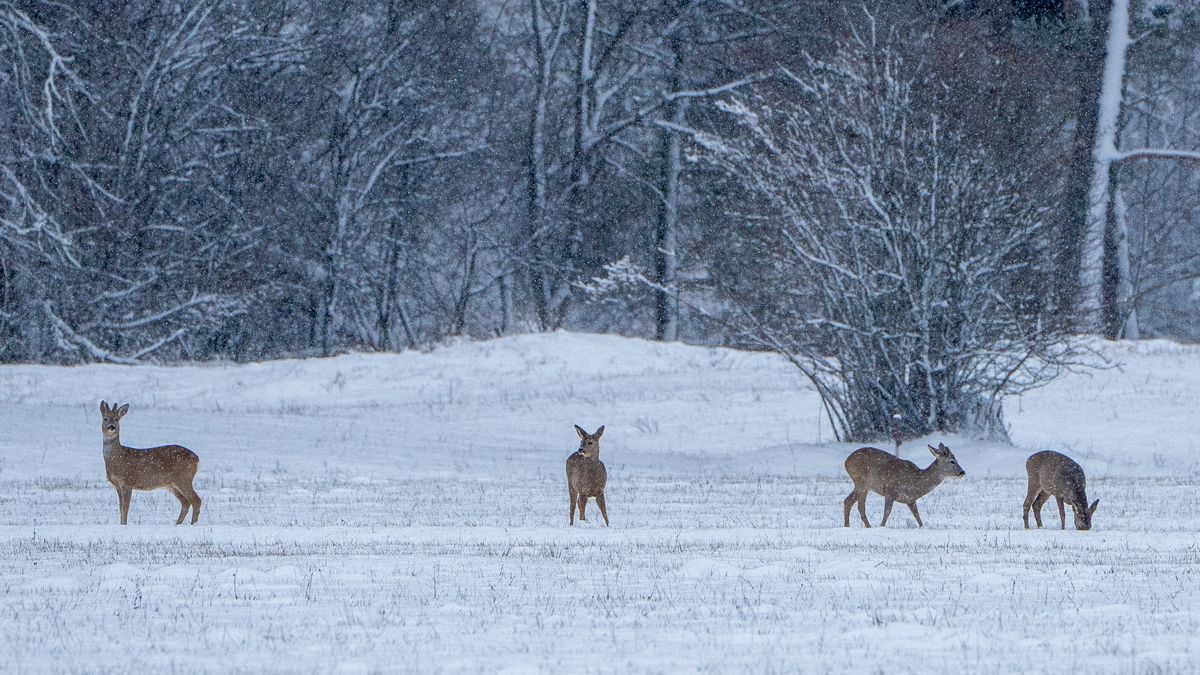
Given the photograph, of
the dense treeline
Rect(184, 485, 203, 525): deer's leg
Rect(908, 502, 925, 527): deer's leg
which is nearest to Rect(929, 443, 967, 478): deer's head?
Rect(908, 502, 925, 527): deer's leg

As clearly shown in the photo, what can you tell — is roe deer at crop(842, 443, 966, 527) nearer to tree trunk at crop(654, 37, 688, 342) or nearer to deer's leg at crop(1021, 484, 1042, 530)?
deer's leg at crop(1021, 484, 1042, 530)

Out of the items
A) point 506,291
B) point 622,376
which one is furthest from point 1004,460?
point 506,291

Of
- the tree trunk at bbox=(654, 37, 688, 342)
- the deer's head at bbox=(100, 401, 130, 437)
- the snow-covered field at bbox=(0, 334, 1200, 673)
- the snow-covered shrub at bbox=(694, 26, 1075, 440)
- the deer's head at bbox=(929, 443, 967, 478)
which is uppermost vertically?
the tree trunk at bbox=(654, 37, 688, 342)

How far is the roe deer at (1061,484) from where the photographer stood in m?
14.2

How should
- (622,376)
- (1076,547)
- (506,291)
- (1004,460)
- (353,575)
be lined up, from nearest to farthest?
1. (353,575)
2. (1076,547)
3. (1004,460)
4. (622,376)
5. (506,291)

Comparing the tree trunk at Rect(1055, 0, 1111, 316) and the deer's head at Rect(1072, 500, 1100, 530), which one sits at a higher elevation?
the tree trunk at Rect(1055, 0, 1111, 316)

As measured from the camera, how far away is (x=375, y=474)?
70.3 feet

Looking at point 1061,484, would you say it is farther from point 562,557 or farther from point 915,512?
point 562,557

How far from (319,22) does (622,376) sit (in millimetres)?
13278

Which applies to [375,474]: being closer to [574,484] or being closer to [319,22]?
[574,484]

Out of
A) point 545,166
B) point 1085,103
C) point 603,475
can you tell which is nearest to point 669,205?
point 545,166

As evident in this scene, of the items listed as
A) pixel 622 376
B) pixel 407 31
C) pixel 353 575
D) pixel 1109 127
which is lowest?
pixel 353 575

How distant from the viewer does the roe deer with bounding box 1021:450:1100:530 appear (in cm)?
1423

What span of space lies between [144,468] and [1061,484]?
24.6 feet
